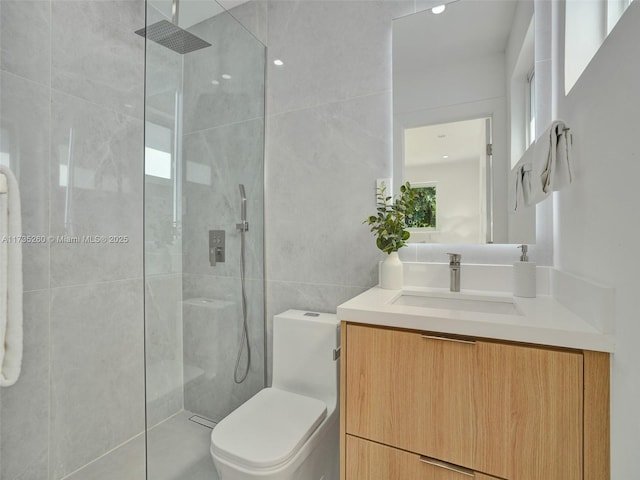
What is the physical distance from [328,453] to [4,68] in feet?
6.86

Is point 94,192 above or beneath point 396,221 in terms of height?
above

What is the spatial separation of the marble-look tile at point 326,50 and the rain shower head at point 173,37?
1.72ft

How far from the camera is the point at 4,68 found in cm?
126

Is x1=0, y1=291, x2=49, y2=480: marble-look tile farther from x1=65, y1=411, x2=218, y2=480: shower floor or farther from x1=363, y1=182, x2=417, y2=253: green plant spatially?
x1=363, y1=182, x2=417, y2=253: green plant

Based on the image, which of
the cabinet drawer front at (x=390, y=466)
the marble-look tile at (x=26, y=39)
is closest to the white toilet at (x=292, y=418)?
the cabinet drawer front at (x=390, y=466)

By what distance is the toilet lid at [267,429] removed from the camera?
1042 mm

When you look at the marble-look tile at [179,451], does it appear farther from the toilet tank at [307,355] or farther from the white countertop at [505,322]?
the white countertop at [505,322]

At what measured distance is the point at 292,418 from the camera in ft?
4.09

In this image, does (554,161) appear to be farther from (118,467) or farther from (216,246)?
(118,467)

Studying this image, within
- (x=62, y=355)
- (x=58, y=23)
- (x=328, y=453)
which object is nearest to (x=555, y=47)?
(x=328, y=453)

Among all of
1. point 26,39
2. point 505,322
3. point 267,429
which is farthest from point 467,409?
point 26,39

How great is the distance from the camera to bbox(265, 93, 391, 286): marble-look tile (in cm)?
156

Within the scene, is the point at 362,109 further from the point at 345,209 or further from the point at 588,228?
the point at 588,228

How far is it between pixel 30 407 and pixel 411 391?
1.57 meters
